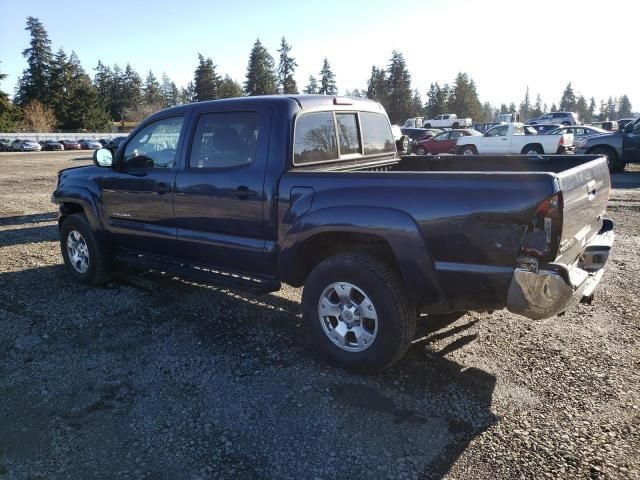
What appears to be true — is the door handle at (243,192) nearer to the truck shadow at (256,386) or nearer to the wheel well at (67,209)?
the truck shadow at (256,386)

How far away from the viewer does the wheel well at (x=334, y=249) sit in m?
3.44

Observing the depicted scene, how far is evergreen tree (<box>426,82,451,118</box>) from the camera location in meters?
85.0

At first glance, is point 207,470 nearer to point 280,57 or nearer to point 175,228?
point 175,228

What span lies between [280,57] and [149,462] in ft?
296

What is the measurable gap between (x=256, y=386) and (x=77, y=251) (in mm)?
3428

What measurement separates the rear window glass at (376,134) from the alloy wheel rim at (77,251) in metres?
3.34

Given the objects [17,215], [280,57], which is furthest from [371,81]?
[17,215]

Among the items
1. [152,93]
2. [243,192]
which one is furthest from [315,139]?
[152,93]

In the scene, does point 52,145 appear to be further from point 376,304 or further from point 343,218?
point 376,304

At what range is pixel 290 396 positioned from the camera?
3184 mm

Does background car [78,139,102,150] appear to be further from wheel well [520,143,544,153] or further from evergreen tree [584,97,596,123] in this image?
evergreen tree [584,97,596,123]

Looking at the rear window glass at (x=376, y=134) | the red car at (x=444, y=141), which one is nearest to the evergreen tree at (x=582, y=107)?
the red car at (x=444, y=141)

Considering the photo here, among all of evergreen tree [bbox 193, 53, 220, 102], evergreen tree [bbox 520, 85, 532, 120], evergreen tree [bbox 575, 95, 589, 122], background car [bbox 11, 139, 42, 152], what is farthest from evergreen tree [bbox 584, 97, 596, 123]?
background car [bbox 11, 139, 42, 152]

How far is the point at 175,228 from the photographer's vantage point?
454cm
